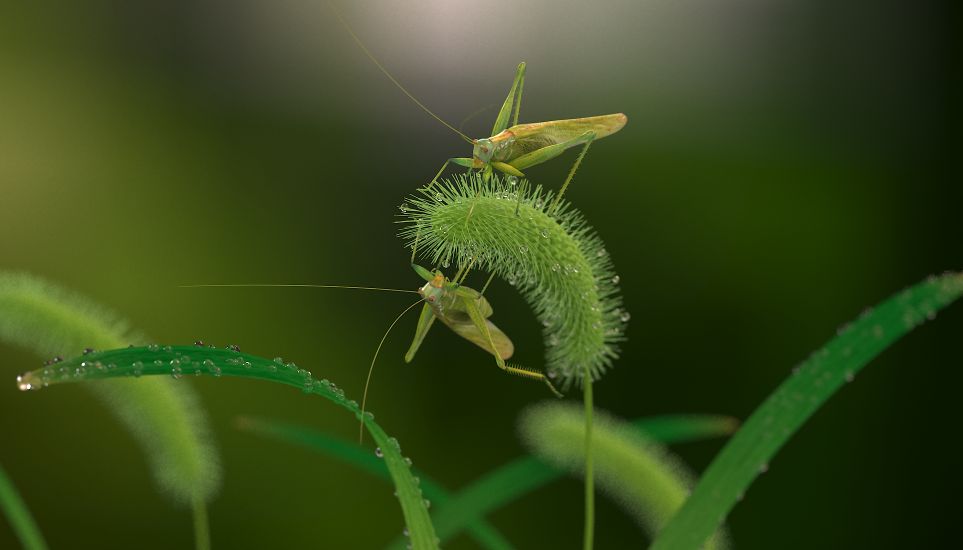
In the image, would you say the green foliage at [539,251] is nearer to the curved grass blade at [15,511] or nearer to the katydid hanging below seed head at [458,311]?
the katydid hanging below seed head at [458,311]

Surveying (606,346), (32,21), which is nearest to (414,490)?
(606,346)

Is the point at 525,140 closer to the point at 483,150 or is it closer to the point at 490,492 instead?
the point at 483,150

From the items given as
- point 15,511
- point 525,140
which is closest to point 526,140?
point 525,140

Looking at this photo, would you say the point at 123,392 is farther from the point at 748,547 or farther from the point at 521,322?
the point at 748,547

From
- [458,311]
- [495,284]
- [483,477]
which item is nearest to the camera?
[458,311]

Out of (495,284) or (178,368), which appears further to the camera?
(495,284)

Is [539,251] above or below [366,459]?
above

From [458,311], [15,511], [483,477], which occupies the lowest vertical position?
[15,511]
